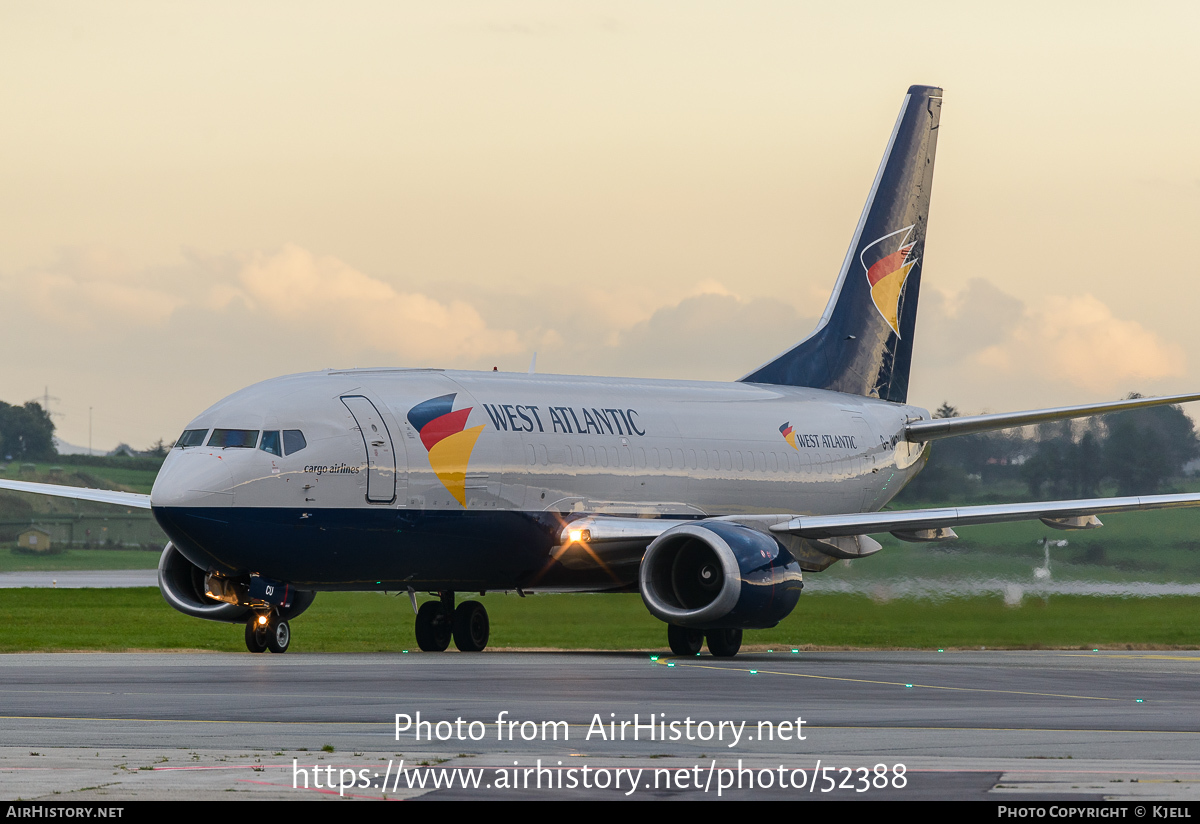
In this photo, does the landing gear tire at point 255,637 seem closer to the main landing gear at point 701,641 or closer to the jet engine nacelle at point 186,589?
the jet engine nacelle at point 186,589

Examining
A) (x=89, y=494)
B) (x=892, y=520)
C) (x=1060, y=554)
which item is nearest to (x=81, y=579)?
(x=89, y=494)

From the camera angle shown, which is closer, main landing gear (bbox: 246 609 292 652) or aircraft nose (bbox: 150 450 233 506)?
aircraft nose (bbox: 150 450 233 506)

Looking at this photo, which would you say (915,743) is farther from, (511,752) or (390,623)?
(390,623)

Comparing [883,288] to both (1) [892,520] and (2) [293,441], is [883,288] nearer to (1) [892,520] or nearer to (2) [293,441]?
(1) [892,520]

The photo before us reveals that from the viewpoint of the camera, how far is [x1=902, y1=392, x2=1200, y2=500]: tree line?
3681 cm

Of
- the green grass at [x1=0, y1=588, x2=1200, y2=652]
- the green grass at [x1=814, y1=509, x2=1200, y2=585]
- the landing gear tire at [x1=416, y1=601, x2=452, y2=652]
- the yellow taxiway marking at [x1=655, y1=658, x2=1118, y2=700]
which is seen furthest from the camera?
the green grass at [x1=814, y1=509, x2=1200, y2=585]

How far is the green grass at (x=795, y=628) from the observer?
29.9 m

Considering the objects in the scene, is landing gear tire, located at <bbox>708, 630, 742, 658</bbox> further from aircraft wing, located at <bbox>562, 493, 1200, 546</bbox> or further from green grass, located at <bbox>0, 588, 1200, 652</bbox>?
green grass, located at <bbox>0, 588, 1200, 652</bbox>

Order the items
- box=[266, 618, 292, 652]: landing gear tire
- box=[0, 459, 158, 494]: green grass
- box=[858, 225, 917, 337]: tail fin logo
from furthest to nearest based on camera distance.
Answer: box=[0, 459, 158, 494]: green grass < box=[858, 225, 917, 337]: tail fin logo < box=[266, 618, 292, 652]: landing gear tire

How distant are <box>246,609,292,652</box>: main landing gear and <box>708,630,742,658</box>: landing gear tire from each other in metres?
6.01

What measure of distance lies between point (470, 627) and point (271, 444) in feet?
18.6

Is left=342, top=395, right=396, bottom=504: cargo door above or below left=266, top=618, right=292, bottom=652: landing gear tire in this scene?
above

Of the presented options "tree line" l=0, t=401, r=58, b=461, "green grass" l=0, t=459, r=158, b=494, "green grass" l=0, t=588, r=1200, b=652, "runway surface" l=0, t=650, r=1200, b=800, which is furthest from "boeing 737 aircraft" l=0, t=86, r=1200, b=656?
"tree line" l=0, t=401, r=58, b=461
